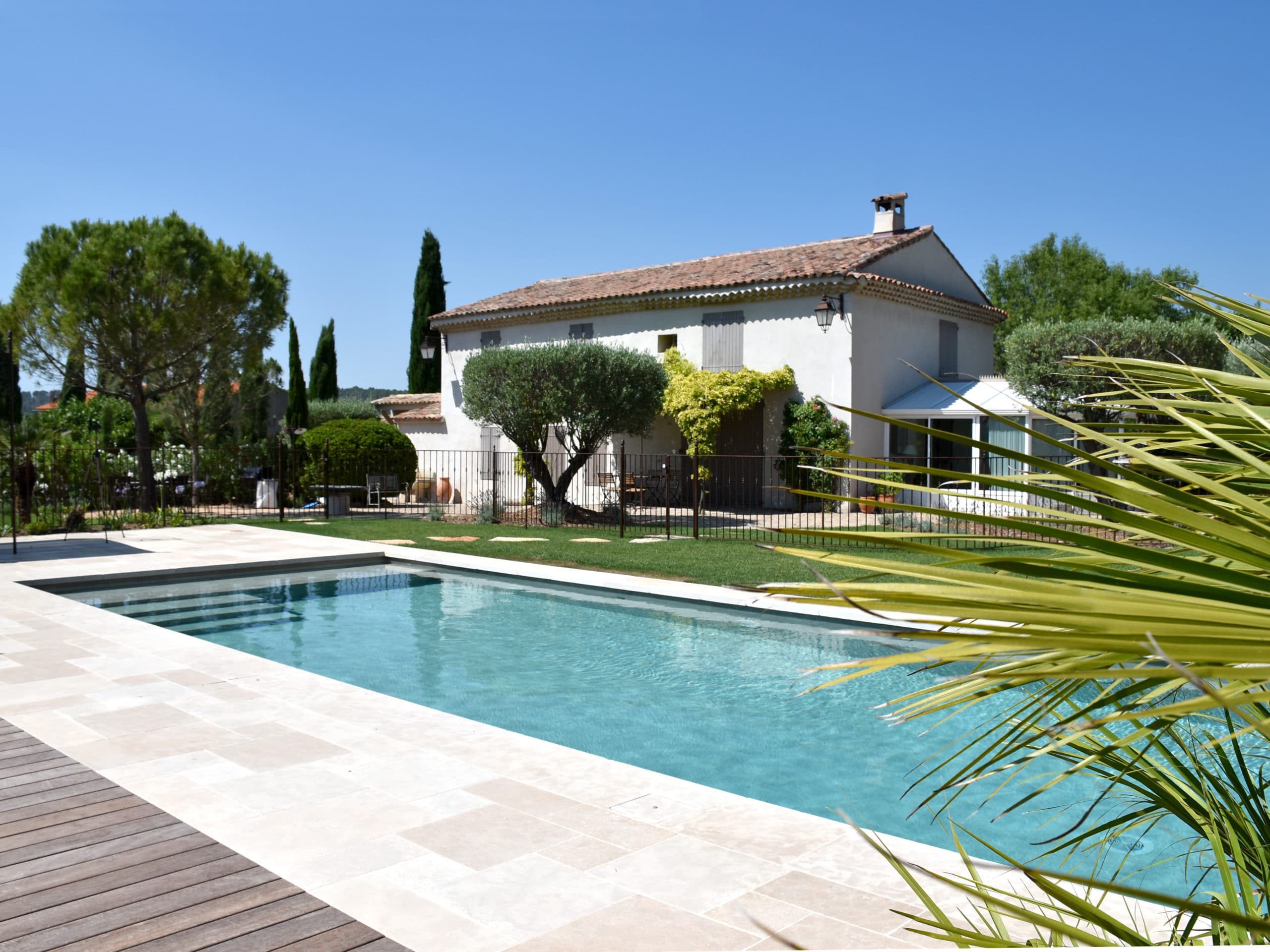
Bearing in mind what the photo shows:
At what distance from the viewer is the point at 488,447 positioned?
26.7 m

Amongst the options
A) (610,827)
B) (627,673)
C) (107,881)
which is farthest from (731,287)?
(107,881)

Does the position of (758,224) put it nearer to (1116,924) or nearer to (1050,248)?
(1050,248)

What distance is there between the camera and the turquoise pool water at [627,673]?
228 inches

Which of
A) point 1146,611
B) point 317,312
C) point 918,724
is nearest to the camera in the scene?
point 1146,611

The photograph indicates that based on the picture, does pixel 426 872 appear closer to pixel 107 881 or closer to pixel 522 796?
pixel 522 796

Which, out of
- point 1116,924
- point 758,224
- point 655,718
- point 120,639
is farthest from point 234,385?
point 1116,924

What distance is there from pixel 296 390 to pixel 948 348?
81.3ft

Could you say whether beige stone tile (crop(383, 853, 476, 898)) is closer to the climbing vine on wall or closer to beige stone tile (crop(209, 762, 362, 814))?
beige stone tile (crop(209, 762, 362, 814))

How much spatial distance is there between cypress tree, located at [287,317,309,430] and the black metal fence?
39.4 ft

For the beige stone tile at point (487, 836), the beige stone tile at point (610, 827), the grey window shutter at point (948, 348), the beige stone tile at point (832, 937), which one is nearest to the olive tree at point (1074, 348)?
the grey window shutter at point (948, 348)

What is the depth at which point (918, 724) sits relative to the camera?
6945mm

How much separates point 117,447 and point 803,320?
17.3 m

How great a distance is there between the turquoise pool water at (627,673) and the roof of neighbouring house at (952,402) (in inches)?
446

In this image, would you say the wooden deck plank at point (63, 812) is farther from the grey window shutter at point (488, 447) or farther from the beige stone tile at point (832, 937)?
the grey window shutter at point (488, 447)
